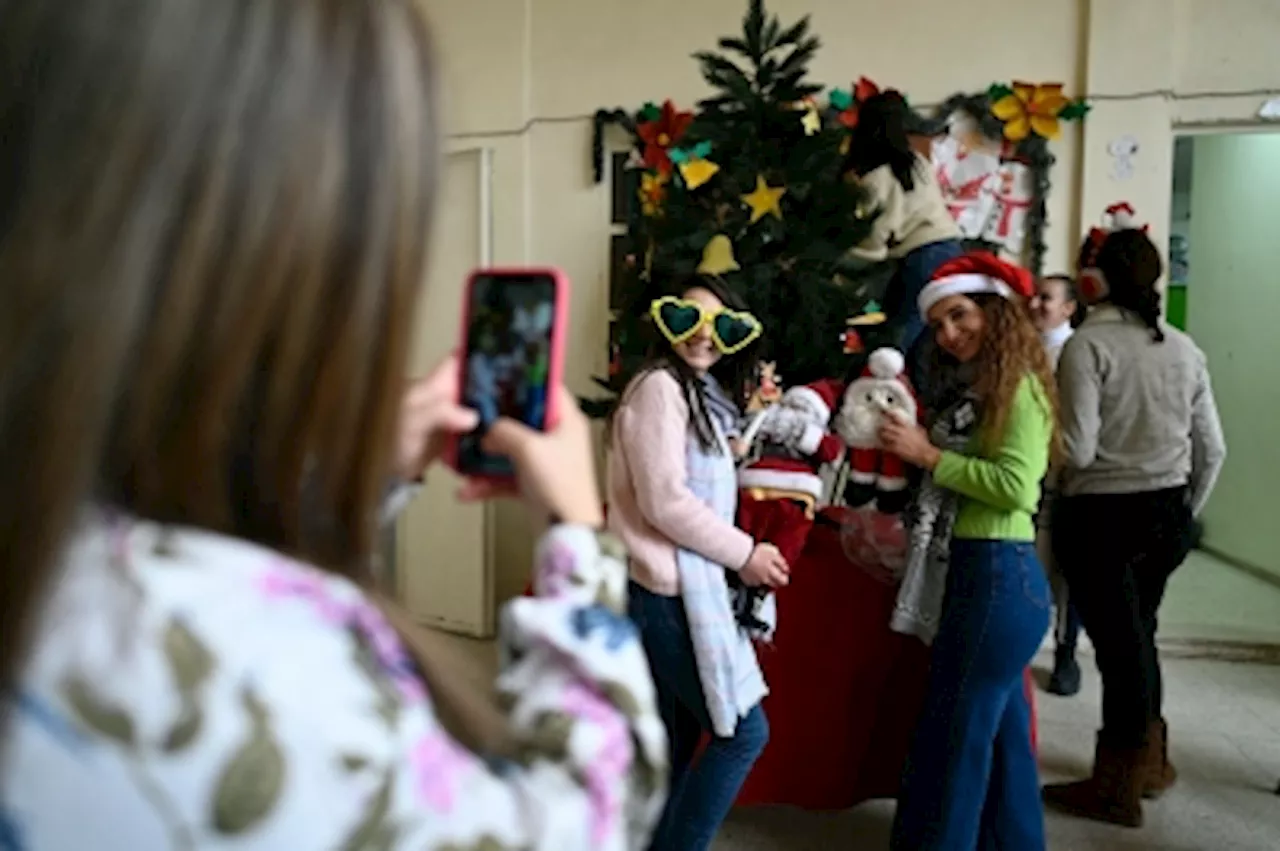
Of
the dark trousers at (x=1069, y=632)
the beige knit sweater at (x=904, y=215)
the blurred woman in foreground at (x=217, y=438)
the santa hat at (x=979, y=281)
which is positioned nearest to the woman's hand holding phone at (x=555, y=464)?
the blurred woman in foreground at (x=217, y=438)

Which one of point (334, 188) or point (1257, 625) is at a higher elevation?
point (334, 188)

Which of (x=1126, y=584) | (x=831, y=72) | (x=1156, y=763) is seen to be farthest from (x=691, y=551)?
(x=831, y=72)

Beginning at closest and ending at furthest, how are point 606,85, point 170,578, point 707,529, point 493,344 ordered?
point 170,578, point 493,344, point 707,529, point 606,85

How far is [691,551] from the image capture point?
1.93 metres

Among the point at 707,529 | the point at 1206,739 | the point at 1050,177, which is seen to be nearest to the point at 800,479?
the point at 707,529

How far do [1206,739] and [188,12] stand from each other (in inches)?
135

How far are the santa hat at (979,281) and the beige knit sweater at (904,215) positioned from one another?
2.93 ft

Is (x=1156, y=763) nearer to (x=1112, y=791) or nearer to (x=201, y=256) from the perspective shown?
(x=1112, y=791)

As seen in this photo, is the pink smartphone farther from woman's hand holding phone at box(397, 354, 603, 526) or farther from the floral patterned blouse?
the floral patterned blouse

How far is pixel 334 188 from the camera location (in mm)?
536

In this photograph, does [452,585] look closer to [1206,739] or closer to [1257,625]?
[1206,739]

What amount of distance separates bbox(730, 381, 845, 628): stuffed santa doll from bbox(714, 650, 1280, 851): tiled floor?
809 millimetres

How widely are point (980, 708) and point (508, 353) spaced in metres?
1.50

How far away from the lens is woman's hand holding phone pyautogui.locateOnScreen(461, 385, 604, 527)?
2.31ft
